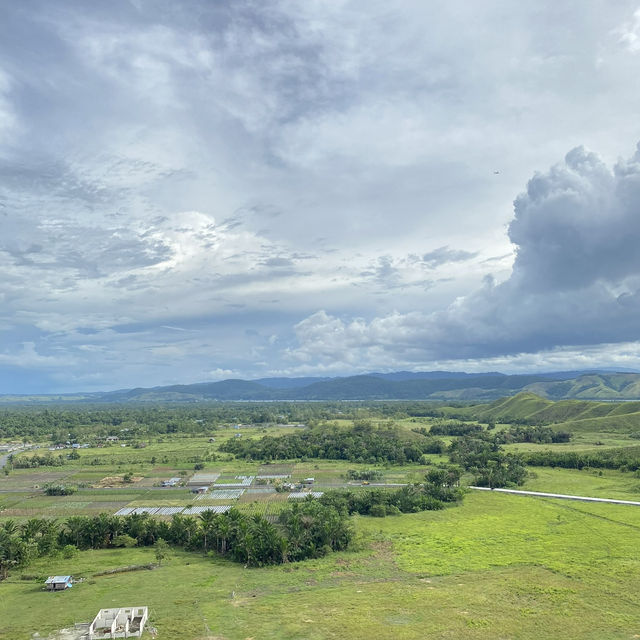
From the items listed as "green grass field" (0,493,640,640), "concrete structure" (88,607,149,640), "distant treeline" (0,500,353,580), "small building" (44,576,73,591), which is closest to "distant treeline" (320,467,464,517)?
"green grass field" (0,493,640,640)

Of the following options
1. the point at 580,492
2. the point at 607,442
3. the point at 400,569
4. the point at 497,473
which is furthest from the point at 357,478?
the point at 607,442

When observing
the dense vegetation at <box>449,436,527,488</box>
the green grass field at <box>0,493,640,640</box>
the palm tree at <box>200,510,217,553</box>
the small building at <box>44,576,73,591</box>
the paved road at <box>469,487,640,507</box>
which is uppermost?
the palm tree at <box>200,510,217,553</box>

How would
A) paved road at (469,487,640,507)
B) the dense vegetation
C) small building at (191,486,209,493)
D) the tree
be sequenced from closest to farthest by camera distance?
the tree < paved road at (469,487,640,507) < the dense vegetation < small building at (191,486,209,493)

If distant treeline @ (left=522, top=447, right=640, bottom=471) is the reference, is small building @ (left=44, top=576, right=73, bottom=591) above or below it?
above

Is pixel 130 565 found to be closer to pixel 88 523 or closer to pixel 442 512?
pixel 88 523

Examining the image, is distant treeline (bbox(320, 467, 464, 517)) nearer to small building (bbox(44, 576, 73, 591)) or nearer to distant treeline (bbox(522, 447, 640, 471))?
small building (bbox(44, 576, 73, 591))

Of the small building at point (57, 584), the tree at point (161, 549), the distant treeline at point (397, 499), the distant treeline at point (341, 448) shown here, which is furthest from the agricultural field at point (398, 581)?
the distant treeline at point (341, 448)

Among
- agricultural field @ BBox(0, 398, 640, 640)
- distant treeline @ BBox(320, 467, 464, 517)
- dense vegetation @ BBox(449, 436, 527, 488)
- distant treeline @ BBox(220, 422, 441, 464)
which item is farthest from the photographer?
distant treeline @ BBox(220, 422, 441, 464)

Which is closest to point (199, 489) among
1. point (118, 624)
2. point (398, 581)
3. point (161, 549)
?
point (161, 549)
